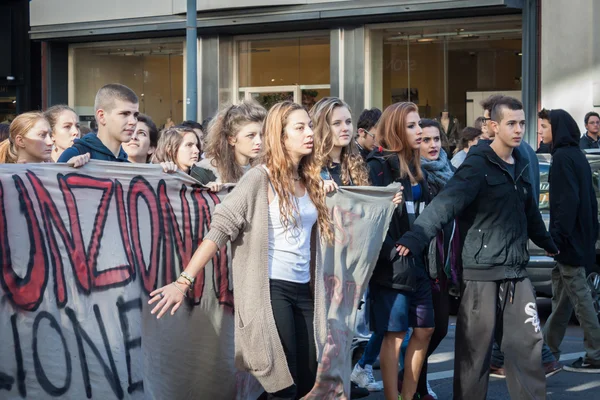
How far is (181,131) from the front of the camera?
729 centimetres

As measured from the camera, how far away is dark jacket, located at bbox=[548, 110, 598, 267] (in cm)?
770

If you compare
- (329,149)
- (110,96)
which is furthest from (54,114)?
(329,149)

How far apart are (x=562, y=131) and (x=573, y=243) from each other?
937 millimetres

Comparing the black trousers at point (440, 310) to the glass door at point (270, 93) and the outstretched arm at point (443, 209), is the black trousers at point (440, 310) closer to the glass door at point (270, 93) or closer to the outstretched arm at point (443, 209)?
the outstretched arm at point (443, 209)

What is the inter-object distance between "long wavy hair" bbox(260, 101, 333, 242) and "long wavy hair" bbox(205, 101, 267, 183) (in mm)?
1145

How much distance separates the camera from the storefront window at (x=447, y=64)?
17891 millimetres

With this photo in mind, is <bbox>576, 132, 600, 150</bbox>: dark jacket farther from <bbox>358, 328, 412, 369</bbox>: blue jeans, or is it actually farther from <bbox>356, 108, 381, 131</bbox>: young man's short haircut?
<bbox>358, 328, 412, 369</bbox>: blue jeans

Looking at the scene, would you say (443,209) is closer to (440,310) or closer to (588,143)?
(440,310)

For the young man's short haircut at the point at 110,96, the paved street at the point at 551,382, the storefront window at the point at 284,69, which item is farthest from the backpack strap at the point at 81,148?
the storefront window at the point at 284,69

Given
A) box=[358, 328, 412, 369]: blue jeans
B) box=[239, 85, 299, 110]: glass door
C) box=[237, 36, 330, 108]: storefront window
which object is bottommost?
box=[358, 328, 412, 369]: blue jeans

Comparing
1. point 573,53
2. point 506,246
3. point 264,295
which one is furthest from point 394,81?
point 264,295

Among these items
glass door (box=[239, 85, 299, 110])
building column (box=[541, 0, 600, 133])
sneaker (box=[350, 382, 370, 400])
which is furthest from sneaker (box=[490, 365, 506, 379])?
glass door (box=[239, 85, 299, 110])

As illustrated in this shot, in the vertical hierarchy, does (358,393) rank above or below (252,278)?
below

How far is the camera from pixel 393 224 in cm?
624
